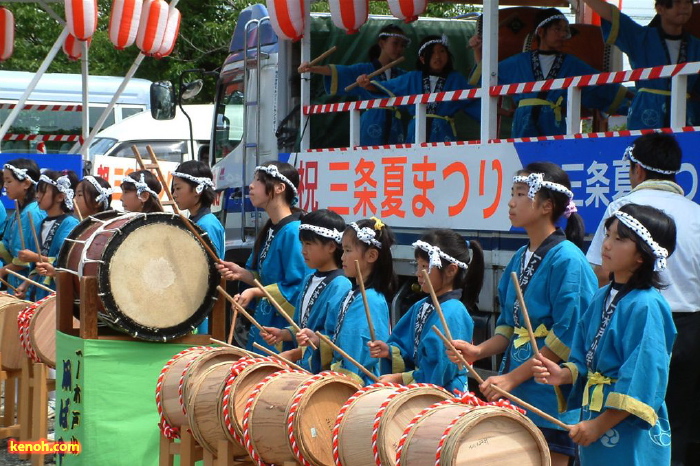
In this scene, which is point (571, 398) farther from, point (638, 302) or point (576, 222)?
point (576, 222)

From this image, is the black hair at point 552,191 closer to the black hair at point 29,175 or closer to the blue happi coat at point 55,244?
the blue happi coat at point 55,244

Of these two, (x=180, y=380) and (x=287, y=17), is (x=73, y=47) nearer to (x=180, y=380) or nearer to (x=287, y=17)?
(x=287, y=17)

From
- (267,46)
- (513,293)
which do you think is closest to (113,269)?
(513,293)

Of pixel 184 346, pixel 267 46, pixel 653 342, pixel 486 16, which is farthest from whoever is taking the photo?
pixel 267 46

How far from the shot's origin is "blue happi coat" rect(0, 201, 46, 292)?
8312mm

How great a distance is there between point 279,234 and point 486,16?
1798mm

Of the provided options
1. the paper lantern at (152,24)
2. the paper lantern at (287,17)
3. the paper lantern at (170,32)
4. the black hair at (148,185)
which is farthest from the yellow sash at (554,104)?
the paper lantern at (170,32)

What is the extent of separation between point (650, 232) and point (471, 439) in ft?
3.16

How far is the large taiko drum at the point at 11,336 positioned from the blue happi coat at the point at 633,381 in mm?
4341

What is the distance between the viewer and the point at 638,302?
11.4 feet

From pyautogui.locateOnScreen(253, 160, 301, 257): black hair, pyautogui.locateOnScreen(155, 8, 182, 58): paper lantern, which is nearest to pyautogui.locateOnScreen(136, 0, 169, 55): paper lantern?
pyautogui.locateOnScreen(155, 8, 182, 58): paper lantern

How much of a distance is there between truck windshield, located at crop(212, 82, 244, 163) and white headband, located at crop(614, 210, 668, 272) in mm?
5960

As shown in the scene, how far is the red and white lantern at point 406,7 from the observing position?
6.85 meters
